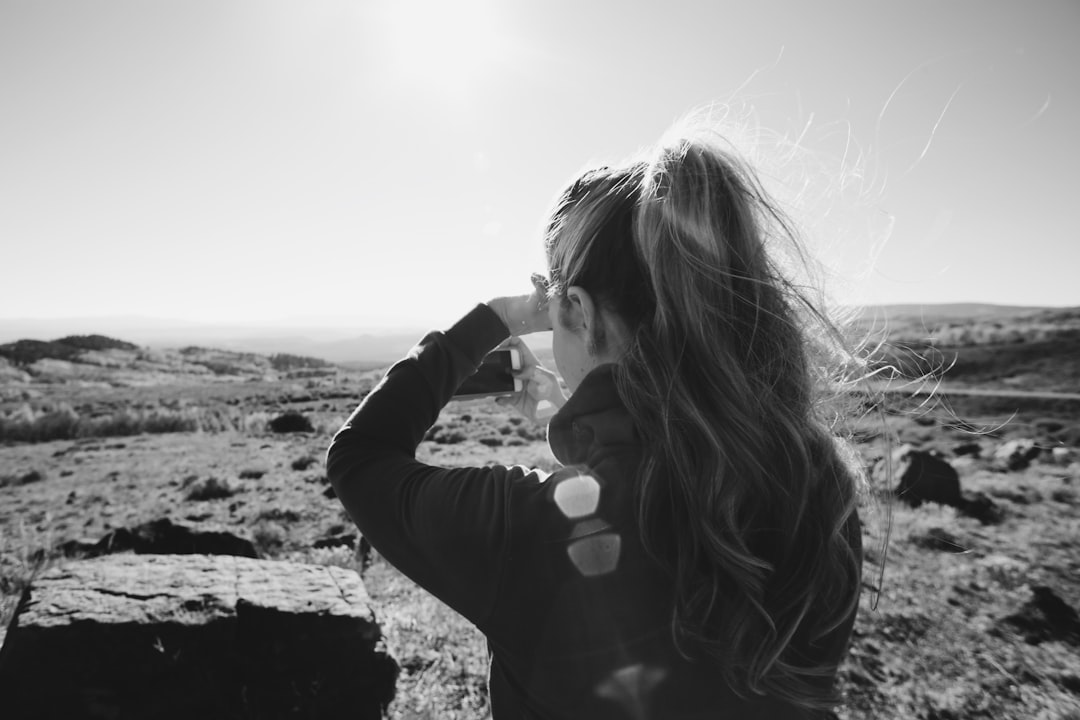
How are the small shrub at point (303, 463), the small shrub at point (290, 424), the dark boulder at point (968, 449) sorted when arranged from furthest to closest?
the small shrub at point (290, 424)
the dark boulder at point (968, 449)
the small shrub at point (303, 463)

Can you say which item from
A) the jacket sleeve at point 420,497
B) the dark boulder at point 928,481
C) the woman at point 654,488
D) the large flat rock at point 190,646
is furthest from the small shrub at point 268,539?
the dark boulder at point 928,481

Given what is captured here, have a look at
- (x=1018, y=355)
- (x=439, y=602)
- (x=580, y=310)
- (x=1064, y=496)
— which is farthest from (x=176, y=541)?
(x=1018, y=355)

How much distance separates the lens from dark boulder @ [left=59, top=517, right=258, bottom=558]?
420 cm

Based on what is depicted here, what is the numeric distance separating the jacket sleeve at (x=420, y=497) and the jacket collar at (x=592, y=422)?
119 millimetres

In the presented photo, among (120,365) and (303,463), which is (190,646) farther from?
(120,365)

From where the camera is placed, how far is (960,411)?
15.0 m

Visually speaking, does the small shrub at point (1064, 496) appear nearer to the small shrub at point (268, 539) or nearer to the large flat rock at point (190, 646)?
the large flat rock at point (190, 646)

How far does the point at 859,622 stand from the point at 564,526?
14.8ft

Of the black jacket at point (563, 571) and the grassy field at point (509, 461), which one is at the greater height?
the black jacket at point (563, 571)

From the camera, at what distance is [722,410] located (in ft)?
3.33

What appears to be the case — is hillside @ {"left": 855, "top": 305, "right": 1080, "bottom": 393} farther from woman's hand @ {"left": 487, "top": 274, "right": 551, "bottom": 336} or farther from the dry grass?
woman's hand @ {"left": 487, "top": 274, "right": 551, "bottom": 336}

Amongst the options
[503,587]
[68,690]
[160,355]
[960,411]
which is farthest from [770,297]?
[160,355]

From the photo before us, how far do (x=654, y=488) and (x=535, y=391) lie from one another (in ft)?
3.33

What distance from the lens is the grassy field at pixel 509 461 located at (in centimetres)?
328
